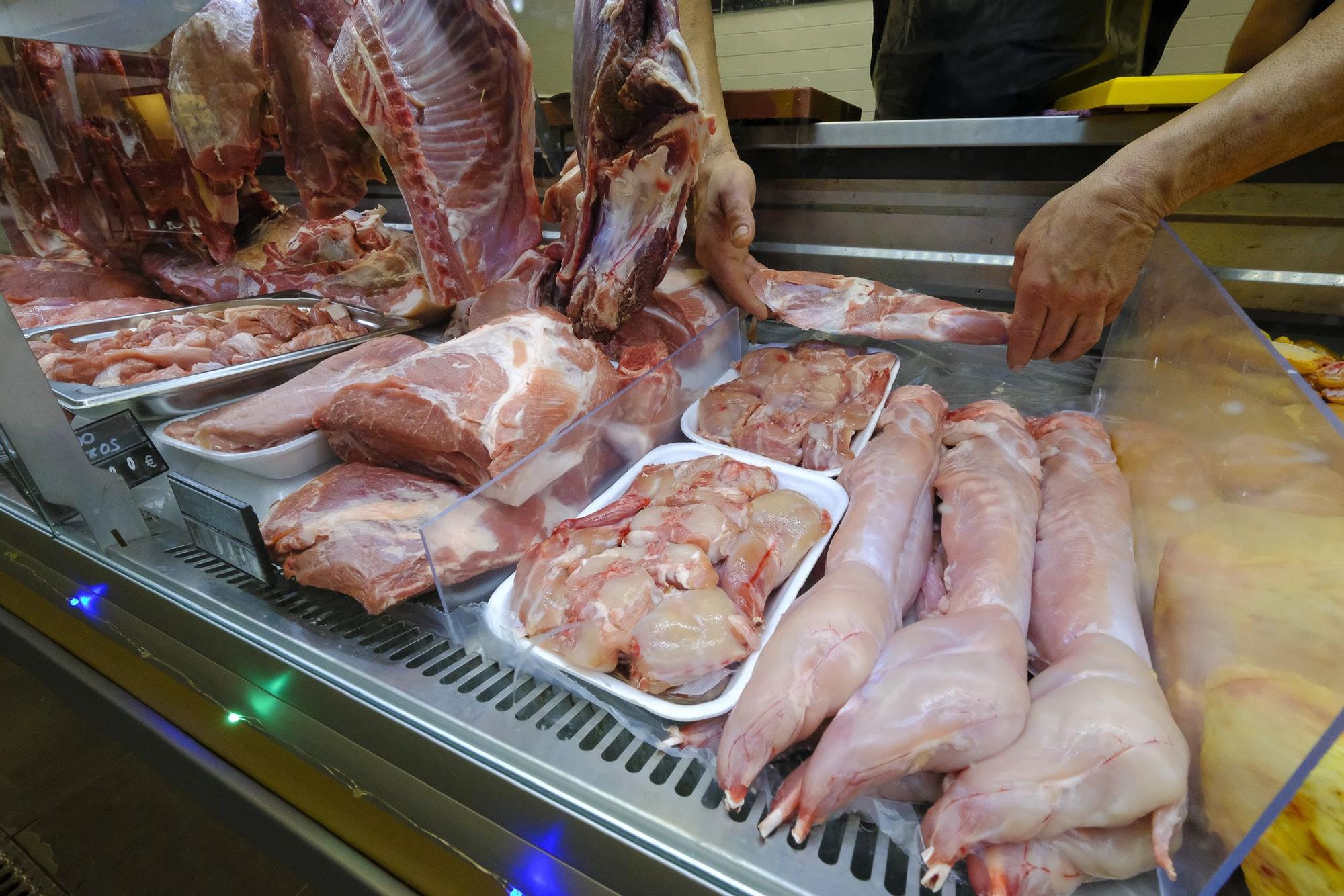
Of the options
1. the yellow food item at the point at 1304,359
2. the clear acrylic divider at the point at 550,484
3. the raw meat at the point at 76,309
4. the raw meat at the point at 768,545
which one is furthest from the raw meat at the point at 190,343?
the yellow food item at the point at 1304,359

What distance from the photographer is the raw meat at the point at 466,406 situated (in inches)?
52.6

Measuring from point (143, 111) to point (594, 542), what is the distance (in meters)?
2.46

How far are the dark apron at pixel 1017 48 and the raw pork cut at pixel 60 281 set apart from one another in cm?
326

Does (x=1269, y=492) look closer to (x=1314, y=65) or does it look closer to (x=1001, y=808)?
(x=1001, y=808)

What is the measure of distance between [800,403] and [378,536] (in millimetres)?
1071

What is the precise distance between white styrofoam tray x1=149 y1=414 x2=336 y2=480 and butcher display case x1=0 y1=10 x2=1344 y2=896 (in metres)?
0.02

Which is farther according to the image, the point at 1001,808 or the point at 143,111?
the point at 143,111

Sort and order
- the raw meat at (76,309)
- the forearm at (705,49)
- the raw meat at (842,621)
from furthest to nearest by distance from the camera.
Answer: the raw meat at (76,309)
the forearm at (705,49)
the raw meat at (842,621)

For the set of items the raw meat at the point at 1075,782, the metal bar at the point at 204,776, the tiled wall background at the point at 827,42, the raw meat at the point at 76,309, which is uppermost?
the tiled wall background at the point at 827,42

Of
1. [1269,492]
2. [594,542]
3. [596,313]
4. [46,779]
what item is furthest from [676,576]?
[46,779]

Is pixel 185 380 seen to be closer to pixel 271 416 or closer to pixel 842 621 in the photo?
pixel 271 416

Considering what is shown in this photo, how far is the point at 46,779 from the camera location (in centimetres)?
221

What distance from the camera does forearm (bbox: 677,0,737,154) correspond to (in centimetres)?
206

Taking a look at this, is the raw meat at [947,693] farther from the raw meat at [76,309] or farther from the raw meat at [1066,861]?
the raw meat at [76,309]
